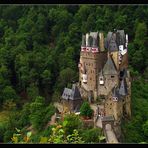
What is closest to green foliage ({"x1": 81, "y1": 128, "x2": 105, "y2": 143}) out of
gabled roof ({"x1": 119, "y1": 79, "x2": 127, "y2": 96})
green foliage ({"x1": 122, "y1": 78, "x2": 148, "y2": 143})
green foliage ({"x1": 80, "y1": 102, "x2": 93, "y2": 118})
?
green foliage ({"x1": 80, "y1": 102, "x2": 93, "y2": 118})

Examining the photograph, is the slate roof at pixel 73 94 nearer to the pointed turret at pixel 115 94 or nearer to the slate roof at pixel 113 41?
the pointed turret at pixel 115 94

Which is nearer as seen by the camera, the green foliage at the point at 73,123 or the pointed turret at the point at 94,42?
the green foliage at the point at 73,123

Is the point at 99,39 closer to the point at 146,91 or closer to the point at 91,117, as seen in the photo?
the point at 91,117

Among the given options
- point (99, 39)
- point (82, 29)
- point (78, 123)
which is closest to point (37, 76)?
point (82, 29)

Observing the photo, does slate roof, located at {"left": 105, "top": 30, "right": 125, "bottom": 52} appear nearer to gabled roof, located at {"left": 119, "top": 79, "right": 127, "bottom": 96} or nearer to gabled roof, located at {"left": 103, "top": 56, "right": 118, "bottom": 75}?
gabled roof, located at {"left": 103, "top": 56, "right": 118, "bottom": 75}

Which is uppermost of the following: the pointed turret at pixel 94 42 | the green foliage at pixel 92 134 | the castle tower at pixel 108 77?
the pointed turret at pixel 94 42

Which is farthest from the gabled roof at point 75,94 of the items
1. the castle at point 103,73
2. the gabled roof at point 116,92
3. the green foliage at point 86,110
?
the gabled roof at point 116,92

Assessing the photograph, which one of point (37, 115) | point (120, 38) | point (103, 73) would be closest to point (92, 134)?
point (103, 73)

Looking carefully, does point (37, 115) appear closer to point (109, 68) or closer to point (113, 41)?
point (109, 68)
